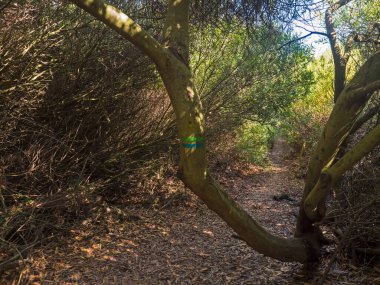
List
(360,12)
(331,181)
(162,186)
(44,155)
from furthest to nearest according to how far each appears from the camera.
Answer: (162,186), (360,12), (44,155), (331,181)

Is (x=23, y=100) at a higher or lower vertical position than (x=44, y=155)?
higher

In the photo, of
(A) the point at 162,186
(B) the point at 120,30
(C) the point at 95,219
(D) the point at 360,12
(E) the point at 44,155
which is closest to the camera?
(B) the point at 120,30

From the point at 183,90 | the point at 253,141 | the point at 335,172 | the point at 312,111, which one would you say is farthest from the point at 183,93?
the point at 312,111

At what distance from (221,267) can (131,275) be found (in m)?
1.14

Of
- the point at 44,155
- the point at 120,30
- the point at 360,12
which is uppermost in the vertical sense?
the point at 360,12

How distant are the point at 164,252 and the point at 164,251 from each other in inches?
1.7

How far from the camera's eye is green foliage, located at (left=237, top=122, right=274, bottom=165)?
13086 millimetres

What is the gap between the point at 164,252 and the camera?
552cm

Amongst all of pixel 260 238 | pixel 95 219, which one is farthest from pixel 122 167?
pixel 260 238

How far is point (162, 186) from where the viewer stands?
27.6 feet

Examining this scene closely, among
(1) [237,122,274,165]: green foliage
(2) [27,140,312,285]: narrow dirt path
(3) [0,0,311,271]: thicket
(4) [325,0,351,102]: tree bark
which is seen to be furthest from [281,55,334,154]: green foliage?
(4) [325,0,351,102]: tree bark

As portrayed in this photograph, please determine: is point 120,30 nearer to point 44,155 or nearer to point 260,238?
point 260,238

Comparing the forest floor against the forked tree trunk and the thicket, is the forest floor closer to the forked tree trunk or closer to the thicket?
the thicket

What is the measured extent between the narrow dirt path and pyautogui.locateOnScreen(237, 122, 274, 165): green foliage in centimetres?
475
